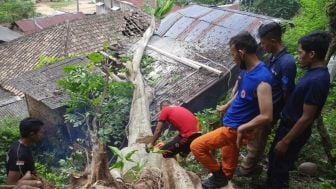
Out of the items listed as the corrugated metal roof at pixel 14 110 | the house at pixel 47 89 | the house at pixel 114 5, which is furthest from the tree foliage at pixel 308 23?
the house at pixel 114 5

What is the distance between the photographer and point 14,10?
26.7m

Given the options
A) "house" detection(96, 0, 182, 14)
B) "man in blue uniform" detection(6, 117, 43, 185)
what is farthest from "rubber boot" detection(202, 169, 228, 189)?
"house" detection(96, 0, 182, 14)

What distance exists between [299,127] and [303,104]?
0.23 meters

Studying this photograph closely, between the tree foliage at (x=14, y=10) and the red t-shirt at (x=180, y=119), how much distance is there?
951 inches

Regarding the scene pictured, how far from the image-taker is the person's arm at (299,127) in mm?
3252

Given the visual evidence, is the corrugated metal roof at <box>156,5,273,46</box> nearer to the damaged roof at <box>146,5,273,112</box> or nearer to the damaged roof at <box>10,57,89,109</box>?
the damaged roof at <box>146,5,273,112</box>

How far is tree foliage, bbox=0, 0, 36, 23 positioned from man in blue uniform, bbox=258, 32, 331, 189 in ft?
84.9

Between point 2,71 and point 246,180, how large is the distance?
13.7m

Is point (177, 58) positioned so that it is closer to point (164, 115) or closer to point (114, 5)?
point (164, 115)

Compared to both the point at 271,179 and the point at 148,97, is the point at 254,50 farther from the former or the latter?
the point at 148,97

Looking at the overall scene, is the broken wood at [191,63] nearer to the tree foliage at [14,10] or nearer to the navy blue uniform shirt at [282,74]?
the navy blue uniform shirt at [282,74]

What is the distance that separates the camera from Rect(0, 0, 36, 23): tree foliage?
84.7 feet

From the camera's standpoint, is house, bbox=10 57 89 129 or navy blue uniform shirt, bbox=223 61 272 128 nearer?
navy blue uniform shirt, bbox=223 61 272 128

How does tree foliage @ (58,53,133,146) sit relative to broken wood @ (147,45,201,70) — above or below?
below
